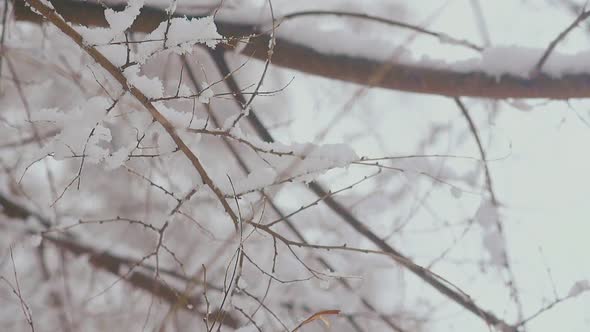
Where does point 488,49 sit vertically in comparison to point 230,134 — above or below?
above

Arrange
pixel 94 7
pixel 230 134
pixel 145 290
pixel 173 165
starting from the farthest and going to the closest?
pixel 145 290
pixel 94 7
pixel 173 165
pixel 230 134

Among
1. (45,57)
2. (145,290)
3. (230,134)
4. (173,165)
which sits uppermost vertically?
(45,57)

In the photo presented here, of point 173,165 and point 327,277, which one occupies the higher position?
point 173,165

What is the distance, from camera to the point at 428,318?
2385 millimetres

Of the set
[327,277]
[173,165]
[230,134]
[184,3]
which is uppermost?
[184,3]

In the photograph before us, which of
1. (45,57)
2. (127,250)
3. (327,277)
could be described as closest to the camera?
(327,277)

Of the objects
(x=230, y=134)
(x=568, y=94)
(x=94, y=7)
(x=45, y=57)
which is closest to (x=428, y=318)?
(x=568, y=94)

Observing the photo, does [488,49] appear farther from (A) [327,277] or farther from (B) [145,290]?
(B) [145,290]

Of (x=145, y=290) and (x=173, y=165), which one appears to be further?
(x=145, y=290)

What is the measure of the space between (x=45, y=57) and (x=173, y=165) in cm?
121

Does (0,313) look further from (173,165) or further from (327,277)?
(327,277)

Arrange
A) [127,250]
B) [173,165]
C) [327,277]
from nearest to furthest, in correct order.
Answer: [327,277] < [173,165] < [127,250]

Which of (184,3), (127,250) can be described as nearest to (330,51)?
(184,3)

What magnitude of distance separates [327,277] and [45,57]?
1.72 metres
